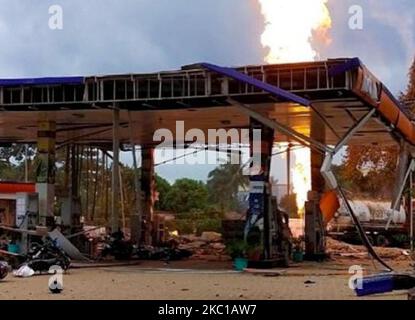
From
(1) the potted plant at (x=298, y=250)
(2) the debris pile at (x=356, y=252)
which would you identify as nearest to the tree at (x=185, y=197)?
(2) the debris pile at (x=356, y=252)

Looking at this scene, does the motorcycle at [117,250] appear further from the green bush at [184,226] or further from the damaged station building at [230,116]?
the green bush at [184,226]

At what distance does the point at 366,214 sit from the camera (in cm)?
4600

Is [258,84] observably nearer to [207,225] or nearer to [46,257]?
[46,257]

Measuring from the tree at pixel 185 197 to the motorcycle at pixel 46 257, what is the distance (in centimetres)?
4038

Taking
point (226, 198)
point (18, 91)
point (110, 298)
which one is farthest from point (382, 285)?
point (226, 198)

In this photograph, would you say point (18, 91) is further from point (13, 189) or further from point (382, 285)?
point (382, 285)

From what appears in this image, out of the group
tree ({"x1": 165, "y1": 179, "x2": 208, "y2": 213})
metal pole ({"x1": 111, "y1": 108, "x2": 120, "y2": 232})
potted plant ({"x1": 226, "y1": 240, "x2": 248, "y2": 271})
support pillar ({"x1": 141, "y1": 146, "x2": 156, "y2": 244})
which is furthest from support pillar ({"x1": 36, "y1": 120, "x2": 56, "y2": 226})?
tree ({"x1": 165, "y1": 179, "x2": 208, "y2": 213})

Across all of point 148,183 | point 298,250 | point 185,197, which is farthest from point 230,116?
point 185,197

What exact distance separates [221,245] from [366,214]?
1355cm

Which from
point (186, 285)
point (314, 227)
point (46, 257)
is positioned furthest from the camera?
point (314, 227)

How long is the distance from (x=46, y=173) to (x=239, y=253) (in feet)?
23.8

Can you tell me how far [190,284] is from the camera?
17.4 meters

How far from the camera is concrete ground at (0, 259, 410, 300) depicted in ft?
48.9

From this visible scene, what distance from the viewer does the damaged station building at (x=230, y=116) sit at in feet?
67.5
